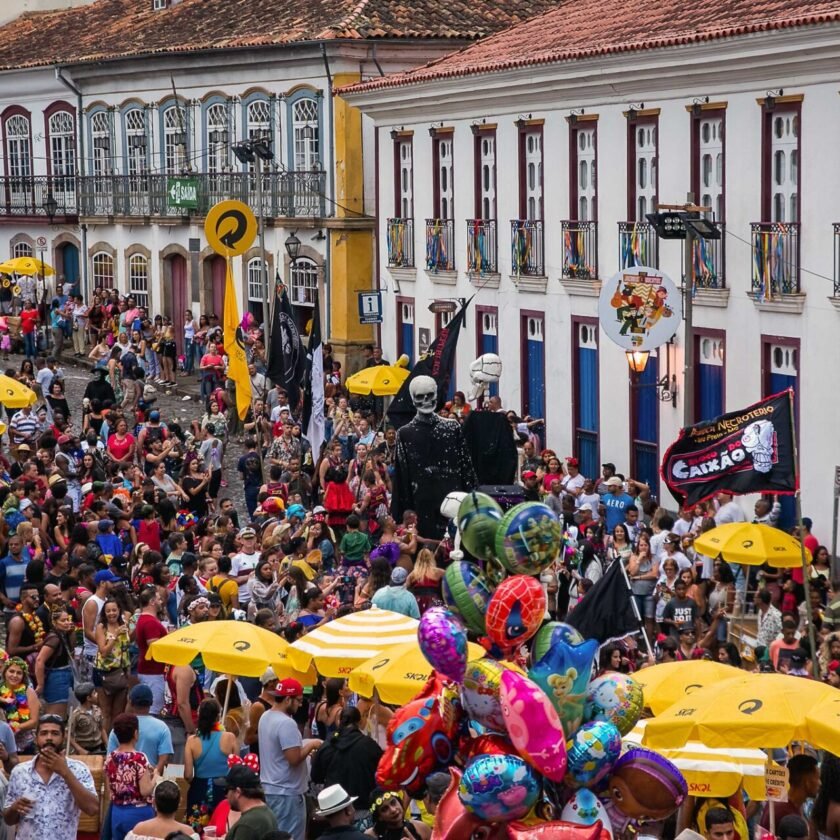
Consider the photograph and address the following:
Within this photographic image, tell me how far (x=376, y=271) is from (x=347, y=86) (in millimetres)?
3244

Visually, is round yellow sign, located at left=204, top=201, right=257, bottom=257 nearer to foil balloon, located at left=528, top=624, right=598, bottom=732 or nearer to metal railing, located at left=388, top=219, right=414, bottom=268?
metal railing, located at left=388, top=219, right=414, bottom=268

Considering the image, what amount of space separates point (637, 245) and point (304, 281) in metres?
13.1

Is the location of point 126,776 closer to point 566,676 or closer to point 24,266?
point 566,676

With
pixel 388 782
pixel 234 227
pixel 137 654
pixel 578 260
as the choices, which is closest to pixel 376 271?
pixel 234 227

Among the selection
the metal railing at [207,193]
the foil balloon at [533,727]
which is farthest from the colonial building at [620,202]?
the foil balloon at [533,727]

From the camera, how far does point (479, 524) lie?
1103 centimetres

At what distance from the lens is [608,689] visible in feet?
34.0

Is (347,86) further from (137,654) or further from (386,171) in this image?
(137,654)

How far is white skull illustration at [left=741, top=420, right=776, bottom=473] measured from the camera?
652 inches

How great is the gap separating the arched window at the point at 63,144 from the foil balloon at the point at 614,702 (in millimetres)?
37703

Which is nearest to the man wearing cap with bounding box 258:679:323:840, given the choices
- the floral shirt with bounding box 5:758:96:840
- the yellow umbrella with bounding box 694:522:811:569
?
the floral shirt with bounding box 5:758:96:840

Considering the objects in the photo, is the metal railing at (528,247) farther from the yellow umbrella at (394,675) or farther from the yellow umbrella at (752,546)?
the yellow umbrella at (394,675)

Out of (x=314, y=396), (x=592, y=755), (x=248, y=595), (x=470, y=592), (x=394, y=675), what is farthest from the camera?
(x=314, y=396)

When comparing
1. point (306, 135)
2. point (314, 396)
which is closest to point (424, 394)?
point (314, 396)
